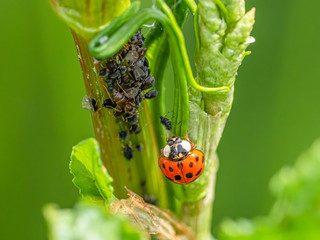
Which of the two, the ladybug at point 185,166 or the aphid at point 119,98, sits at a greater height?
the aphid at point 119,98

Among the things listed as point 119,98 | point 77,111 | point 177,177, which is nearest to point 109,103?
point 119,98

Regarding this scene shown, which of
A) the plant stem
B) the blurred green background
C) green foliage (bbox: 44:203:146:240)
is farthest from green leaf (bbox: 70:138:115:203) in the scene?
the blurred green background

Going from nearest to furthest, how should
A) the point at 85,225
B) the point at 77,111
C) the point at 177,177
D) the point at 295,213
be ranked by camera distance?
the point at 85,225, the point at 295,213, the point at 177,177, the point at 77,111

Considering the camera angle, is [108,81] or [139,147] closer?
[108,81]

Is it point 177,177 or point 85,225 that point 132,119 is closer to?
point 177,177

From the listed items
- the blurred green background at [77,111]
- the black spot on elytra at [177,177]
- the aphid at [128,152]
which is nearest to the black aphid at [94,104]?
the aphid at [128,152]

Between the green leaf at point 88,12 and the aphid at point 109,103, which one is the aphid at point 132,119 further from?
the green leaf at point 88,12
